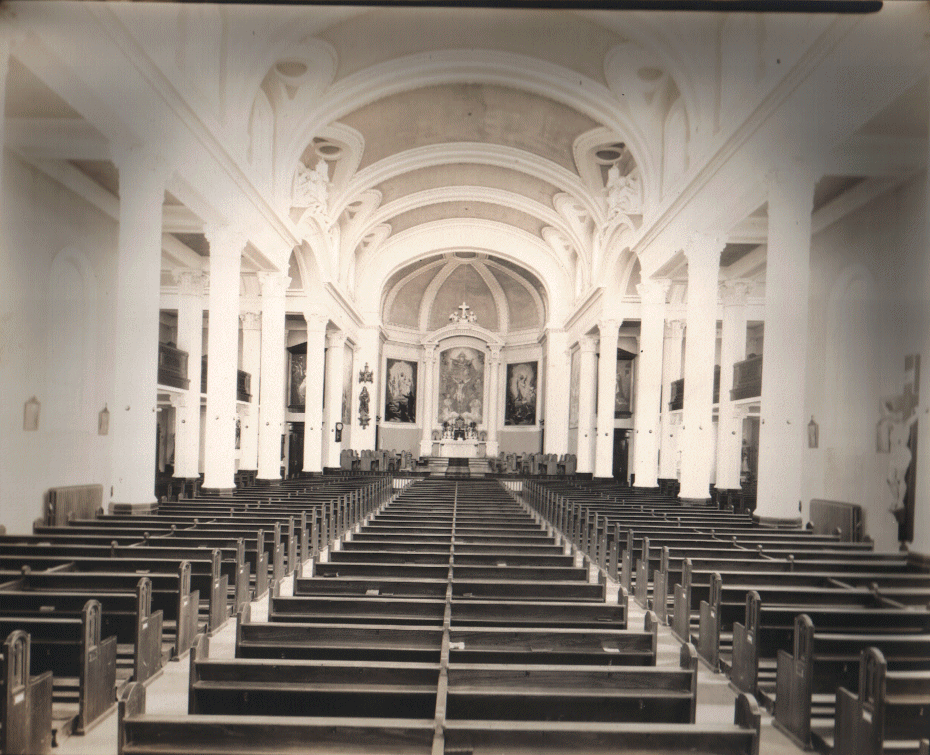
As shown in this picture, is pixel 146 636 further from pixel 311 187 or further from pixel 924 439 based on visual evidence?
pixel 311 187

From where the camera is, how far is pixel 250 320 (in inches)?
849

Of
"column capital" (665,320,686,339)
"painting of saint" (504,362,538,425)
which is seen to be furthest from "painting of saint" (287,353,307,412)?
"column capital" (665,320,686,339)

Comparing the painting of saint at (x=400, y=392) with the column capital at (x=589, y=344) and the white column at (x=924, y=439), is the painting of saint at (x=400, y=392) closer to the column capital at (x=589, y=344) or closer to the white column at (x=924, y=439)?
the column capital at (x=589, y=344)

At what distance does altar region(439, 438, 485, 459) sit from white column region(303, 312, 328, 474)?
8.20m

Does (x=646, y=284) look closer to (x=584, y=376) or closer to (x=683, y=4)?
(x=584, y=376)

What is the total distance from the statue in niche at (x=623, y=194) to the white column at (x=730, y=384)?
10.0 ft

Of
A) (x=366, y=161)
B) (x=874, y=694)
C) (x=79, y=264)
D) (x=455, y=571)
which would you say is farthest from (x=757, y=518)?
(x=366, y=161)

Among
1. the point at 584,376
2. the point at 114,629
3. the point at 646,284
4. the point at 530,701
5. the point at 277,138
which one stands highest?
the point at 277,138

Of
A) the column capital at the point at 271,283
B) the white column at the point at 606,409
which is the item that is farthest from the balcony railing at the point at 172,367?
the white column at the point at 606,409

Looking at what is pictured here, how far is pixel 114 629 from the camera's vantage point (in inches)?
195

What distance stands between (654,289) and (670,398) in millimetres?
4016

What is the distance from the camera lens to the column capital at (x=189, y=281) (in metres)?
17.6

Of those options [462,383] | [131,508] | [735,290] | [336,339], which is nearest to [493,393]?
[462,383]

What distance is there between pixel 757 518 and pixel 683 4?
8021 millimetres
